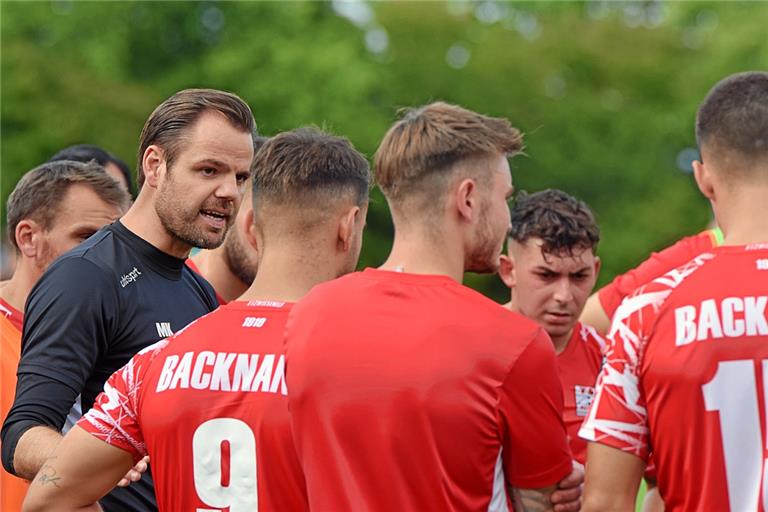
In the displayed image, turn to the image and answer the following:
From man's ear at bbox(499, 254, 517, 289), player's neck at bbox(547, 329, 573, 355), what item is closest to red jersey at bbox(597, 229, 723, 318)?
player's neck at bbox(547, 329, 573, 355)

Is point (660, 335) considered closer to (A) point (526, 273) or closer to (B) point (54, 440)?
(B) point (54, 440)

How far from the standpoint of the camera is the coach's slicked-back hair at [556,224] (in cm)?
653

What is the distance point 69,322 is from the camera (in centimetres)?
450

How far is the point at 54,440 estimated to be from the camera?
13.9 feet

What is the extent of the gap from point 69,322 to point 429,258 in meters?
1.42

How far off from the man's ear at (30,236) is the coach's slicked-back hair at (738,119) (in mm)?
3089

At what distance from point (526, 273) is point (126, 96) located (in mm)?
23823

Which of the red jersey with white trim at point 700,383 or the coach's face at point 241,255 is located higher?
the coach's face at point 241,255

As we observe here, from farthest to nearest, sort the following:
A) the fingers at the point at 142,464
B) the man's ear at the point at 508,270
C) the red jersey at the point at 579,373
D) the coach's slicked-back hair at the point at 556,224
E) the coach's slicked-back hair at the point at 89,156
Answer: the coach's slicked-back hair at the point at 89,156, the man's ear at the point at 508,270, the coach's slicked-back hair at the point at 556,224, the red jersey at the point at 579,373, the fingers at the point at 142,464

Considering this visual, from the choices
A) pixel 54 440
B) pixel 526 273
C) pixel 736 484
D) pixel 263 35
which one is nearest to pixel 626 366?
pixel 736 484

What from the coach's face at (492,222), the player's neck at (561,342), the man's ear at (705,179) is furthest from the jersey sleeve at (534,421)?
the player's neck at (561,342)

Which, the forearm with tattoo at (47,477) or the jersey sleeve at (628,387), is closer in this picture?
the jersey sleeve at (628,387)

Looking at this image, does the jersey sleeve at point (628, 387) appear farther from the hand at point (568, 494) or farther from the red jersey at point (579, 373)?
the red jersey at point (579, 373)

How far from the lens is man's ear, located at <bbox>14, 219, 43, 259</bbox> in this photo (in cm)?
568
